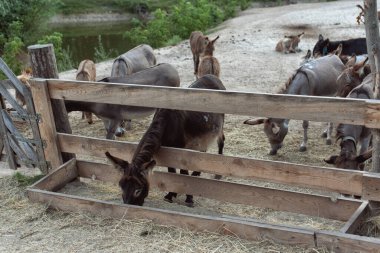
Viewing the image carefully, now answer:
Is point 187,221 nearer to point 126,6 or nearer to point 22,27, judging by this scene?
point 22,27

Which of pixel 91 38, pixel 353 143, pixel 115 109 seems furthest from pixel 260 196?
pixel 91 38

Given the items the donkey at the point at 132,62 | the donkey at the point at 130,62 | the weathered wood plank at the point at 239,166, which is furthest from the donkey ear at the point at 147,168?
the donkey at the point at 132,62

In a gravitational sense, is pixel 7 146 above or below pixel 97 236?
above

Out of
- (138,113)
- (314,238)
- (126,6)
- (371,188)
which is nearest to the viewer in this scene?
(314,238)

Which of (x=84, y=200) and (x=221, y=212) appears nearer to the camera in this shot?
(x=84, y=200)

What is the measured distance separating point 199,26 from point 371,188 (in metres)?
18.5

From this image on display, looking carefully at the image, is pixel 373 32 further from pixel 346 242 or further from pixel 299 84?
pixel 346 242

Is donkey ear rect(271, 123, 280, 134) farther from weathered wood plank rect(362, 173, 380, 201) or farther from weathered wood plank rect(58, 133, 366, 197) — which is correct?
weathered wood plank rect(362, 173, 380, 201)

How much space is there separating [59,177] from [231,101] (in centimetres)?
242

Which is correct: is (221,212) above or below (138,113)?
below

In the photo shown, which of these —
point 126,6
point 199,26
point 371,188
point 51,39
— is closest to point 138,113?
point 371,188

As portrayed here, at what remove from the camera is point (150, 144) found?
5.08 m

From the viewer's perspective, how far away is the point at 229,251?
4.07 m

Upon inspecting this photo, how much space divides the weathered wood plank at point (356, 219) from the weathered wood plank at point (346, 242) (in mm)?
116
